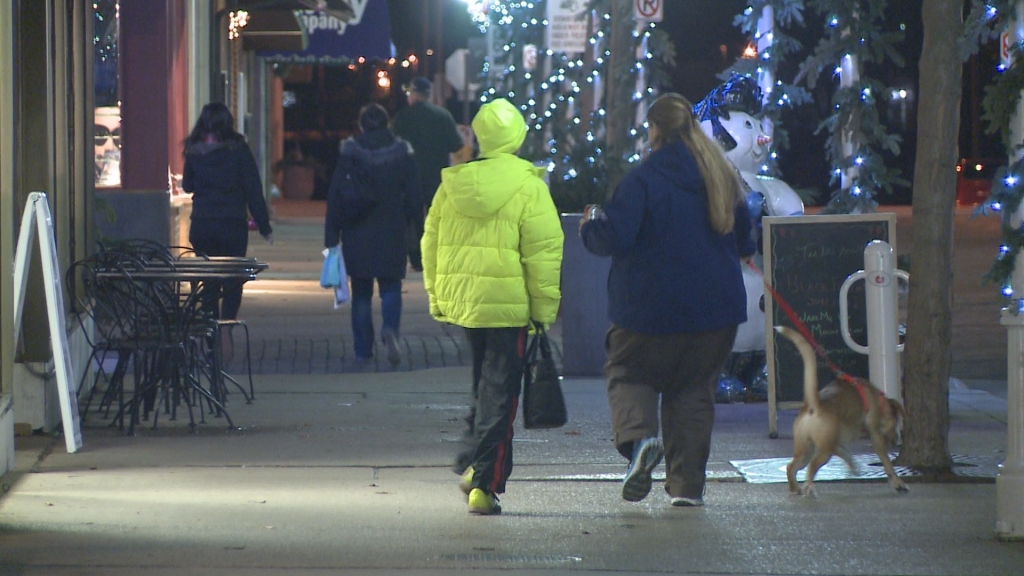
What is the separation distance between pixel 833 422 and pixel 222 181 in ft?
18.5

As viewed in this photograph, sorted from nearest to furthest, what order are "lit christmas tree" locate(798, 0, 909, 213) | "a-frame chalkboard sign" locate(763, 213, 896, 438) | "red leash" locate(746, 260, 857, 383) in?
"red leash" locate(746, 260, 857, 383)
"a-frame chalkboard sign" locate(763, 213, 896, 438)
"lit christmas tree" locate(798, 0, 909, 213)

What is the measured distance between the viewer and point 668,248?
629 cm

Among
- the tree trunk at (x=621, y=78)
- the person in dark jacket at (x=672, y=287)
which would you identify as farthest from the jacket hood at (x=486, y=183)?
the tree trunk at (x=621, y=78)

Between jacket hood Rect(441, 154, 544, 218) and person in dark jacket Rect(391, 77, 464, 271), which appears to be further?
person in dark jacket Rect(391, 77, 464, 271)

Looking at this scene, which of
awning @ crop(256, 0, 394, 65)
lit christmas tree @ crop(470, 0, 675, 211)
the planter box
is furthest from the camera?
awning @ crop(256, 0, 394, 65)

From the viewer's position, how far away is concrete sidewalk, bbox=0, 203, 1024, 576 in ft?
18.3

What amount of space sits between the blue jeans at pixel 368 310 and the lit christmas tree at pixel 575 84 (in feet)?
6.98

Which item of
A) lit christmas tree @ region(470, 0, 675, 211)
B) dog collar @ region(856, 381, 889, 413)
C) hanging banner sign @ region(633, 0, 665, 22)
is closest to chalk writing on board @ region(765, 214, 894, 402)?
dog collar @ region(856, 381, 889, 413)

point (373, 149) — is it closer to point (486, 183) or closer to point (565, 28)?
point (486, 183)

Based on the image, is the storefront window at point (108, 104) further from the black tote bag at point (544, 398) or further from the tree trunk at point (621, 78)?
the black tote bag at point (544, 398)

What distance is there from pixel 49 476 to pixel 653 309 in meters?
2.89

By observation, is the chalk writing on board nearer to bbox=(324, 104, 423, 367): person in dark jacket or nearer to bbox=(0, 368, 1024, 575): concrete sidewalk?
bbox=(0, 368, 1024, 575): concrete sidewalk

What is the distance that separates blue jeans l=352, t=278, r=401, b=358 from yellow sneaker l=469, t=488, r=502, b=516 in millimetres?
4802

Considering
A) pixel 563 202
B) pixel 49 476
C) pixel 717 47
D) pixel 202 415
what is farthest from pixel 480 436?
pixel 717 47
